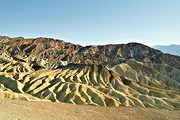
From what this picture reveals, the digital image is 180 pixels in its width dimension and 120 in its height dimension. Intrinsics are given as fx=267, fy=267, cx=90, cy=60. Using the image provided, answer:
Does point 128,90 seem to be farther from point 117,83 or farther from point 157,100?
point 157,100

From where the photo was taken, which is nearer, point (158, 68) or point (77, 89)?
point (77, 89)

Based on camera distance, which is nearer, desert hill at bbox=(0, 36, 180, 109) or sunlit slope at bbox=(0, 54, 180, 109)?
desert hill at bbox=(0, 36, 180, 109)

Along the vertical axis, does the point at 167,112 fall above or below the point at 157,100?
above

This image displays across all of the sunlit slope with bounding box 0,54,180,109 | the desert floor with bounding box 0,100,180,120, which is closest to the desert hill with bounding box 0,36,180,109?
the sunlit slope with bounding box 0,54,180,109

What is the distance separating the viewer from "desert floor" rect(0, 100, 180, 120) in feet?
104

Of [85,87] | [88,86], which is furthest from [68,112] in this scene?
[88,86]

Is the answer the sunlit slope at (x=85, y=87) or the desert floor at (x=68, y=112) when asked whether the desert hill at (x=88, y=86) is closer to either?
the sunlit slope at (x=85, y=87)

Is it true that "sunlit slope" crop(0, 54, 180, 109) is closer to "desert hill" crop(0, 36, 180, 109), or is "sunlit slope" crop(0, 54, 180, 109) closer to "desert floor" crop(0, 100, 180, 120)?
"desert hill" crop(0, 36, 180, 109)

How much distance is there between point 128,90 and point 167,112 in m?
80.5

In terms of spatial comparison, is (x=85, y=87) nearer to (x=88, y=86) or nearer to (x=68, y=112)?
(x=88, y=86)

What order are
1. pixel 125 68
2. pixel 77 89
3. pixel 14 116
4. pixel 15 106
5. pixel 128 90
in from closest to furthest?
pixel 14 116 < pixel 15 106 < pixel 77 89 < pixel 128 90 < pixel 125 68

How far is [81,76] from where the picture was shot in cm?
13500

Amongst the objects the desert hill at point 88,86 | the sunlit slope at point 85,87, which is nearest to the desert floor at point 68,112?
the desert hill at point 88,86

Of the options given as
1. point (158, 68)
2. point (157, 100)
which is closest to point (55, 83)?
point (157, 100)
